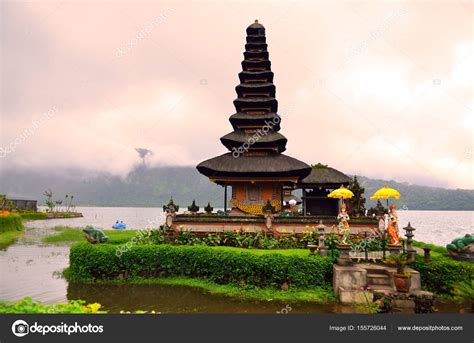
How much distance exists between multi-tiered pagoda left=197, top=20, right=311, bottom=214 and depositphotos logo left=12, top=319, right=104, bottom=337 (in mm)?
15568

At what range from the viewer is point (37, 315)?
231 inches

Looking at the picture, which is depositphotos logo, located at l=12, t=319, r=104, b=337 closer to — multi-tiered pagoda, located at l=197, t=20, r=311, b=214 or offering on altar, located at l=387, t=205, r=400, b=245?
offering on altar, located at l=387, t=205, r=400, b=245

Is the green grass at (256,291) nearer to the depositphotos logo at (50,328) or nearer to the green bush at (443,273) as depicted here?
the green bush at (443,273)

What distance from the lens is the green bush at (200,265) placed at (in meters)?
13.4

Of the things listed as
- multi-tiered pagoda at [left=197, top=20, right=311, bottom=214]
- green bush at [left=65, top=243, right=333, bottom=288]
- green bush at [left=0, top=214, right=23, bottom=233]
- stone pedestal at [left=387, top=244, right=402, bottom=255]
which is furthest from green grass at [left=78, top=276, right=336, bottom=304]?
green bush at [left=0, top=214, right=23, bottom=233]

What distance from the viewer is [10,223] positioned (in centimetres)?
3731

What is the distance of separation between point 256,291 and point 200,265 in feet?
10.5

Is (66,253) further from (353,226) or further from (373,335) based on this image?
(373,335)

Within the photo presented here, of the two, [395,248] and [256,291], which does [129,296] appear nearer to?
[256,291]

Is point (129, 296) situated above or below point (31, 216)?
below

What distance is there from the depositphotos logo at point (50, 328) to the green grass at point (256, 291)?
26.2ft

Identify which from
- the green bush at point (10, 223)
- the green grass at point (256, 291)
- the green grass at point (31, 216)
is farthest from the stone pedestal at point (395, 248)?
the green grass at point (31, 216)

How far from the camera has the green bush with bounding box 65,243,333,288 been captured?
1344 centimetres

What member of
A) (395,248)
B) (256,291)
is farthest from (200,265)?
(395,248)
